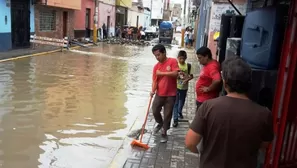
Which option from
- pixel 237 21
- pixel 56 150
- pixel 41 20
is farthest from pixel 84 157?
pixel 41 20

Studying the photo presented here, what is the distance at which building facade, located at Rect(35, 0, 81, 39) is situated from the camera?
20.1 m

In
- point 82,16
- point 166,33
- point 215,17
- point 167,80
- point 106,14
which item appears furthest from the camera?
point 106,14

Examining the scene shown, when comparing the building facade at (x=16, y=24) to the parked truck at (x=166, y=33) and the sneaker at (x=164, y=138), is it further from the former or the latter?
the parked truck at (x=166, y=33)

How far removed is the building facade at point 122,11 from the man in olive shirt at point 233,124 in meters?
37.2

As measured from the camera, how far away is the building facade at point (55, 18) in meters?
20.1

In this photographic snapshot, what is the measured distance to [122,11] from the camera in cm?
4153

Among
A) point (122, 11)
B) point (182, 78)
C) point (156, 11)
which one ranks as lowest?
point (182, 78)

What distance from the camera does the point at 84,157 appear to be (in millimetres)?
4949

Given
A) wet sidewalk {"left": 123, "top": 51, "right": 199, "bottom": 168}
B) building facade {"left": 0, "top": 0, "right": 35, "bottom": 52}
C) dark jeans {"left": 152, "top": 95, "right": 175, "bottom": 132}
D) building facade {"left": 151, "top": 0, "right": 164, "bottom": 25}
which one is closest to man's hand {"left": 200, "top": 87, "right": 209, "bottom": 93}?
dark jeans {"left": 152, "top": 95, "right": 175, "bottom": 132}

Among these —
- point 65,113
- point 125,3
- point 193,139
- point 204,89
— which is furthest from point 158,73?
point 125,3

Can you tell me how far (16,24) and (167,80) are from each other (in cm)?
1490

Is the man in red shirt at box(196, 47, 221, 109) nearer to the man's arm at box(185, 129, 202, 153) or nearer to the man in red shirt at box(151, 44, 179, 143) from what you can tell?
the man in red shirt at box(151, 44, 179, 143)

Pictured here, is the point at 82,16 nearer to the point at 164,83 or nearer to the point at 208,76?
the point at 164,83

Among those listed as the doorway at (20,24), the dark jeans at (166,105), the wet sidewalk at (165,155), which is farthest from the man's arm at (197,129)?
the doorway at (20,24)
